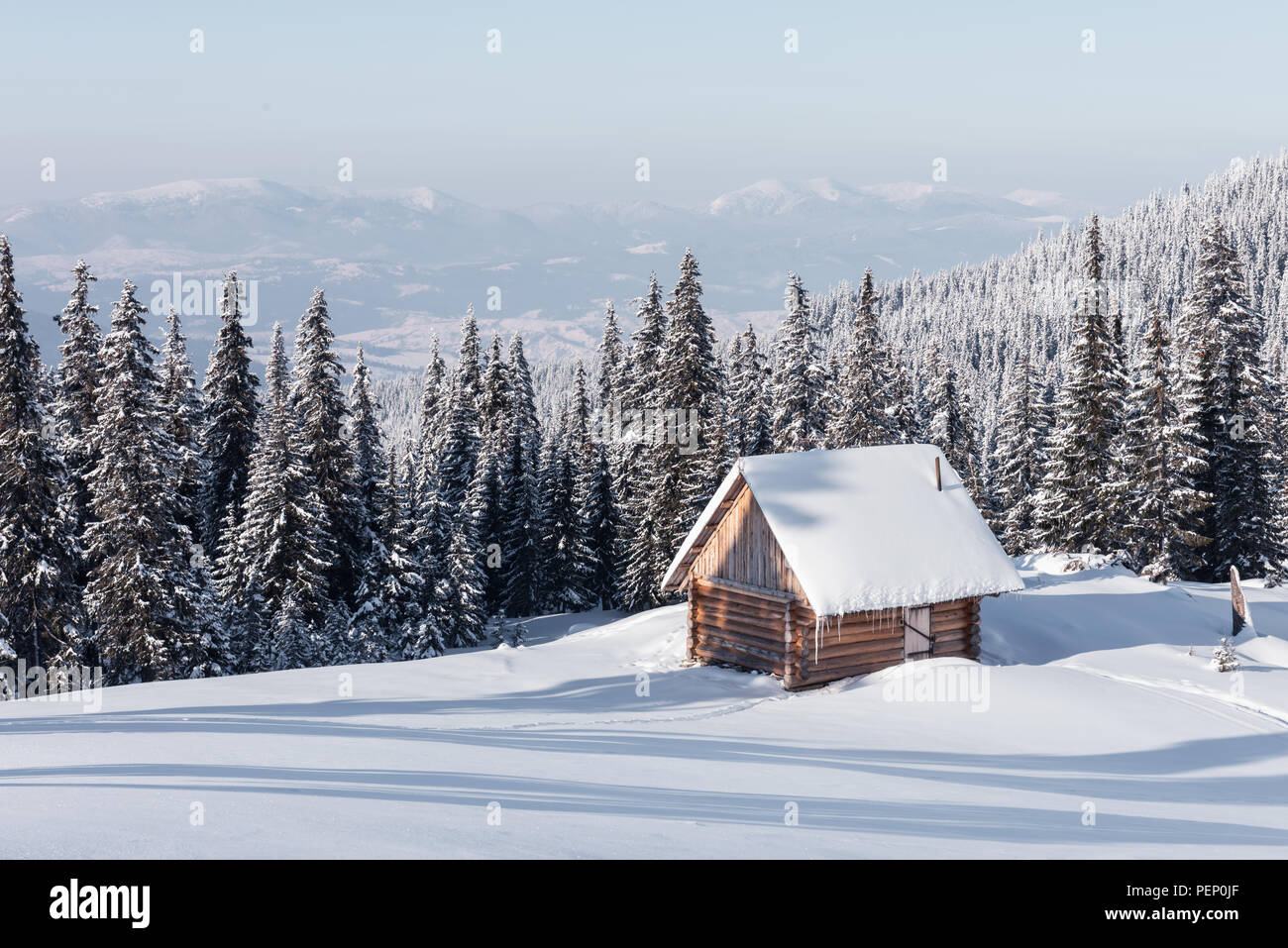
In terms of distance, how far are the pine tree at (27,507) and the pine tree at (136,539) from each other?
3.11 ft

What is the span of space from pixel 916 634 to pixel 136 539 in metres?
22.3

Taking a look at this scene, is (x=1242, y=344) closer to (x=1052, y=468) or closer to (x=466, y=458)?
(x=1052, y=468)

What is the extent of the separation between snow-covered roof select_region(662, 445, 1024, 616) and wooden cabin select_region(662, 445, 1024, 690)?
0.10ft

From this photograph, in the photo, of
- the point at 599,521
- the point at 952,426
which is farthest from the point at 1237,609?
the point at 599,521

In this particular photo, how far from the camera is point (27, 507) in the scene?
28.1m

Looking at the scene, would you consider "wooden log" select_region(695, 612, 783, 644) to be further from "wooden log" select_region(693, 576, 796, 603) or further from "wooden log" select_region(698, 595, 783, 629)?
"wooden log" select_region(693, 576, 796, 603)

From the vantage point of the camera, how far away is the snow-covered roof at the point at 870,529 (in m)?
22.9

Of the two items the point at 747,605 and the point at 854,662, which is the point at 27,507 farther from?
the point at 854,662

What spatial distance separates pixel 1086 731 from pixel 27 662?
94.1 feet

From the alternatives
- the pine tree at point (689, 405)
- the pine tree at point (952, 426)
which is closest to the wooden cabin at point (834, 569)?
the pine tree at point (689, 405)

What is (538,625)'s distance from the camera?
5016cm

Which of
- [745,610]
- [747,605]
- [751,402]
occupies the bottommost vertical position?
[745,610]

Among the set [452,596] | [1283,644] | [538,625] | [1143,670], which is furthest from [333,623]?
[1283,644]

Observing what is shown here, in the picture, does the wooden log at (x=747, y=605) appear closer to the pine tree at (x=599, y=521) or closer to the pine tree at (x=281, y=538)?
the pine tree at (x=281, y=538)
